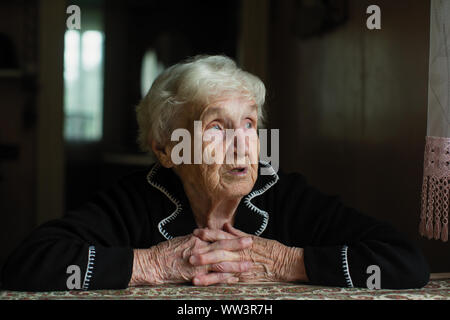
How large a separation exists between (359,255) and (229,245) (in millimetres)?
354

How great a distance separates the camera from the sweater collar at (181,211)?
169 cm

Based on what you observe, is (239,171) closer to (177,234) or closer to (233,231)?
(233,231)

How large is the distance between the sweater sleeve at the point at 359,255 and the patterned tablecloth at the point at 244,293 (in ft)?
0.10

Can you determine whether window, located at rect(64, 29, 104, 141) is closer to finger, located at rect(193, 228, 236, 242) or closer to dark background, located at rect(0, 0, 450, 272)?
dark background, located at rect(0, 0, 450, 272)

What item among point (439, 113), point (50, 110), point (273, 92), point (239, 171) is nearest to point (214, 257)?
point (239, 171)

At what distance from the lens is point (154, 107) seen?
5.59 ft

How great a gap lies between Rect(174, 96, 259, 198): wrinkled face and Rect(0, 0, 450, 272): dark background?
0.78 m

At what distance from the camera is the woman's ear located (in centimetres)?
172

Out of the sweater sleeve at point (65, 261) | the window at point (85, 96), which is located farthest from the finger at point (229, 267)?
the window at point (85, 96)

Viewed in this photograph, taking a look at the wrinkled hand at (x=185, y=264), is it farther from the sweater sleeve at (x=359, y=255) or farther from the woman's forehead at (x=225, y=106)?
the woman's forehead at (x=225, y=106)

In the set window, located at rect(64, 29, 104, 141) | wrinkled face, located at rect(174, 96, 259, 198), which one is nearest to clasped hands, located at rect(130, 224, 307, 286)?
wrinkled face, located at rect(174, 96, 259, 198)

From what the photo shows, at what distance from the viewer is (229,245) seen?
1515mm

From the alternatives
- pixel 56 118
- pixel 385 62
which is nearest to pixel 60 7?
pixel 56 118
